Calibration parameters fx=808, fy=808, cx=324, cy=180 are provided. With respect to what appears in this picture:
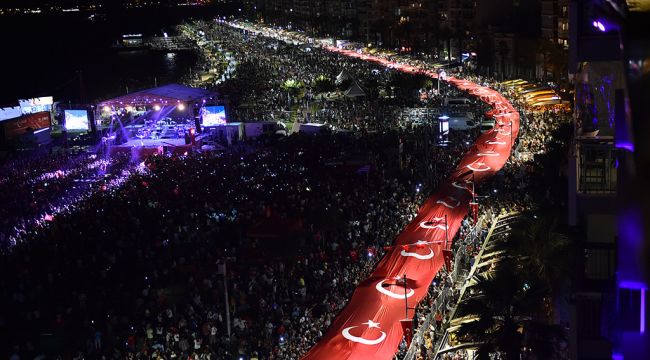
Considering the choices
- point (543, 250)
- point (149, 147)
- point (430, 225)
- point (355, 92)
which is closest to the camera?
point (543, 250)

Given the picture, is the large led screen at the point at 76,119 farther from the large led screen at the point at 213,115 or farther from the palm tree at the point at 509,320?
the palm tree at the point at 509,320

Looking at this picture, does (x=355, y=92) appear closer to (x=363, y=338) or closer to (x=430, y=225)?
(x=430, y=225)

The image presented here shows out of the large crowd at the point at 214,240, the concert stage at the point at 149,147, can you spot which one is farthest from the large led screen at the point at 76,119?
the large crowd at the point at 214,240

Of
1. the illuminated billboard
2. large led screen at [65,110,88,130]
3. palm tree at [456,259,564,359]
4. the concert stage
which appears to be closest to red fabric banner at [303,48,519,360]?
palm tree at [456,259,564,359]

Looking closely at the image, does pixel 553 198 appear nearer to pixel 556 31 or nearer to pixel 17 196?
pixel 17 196

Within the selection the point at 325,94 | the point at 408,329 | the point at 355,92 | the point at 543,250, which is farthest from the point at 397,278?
the point at 325,94

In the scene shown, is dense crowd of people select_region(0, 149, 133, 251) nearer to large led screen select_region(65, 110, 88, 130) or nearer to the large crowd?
the large crowd

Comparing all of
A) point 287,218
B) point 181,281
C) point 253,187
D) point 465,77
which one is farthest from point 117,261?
point 465,77

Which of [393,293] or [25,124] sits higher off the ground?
[393,293]
